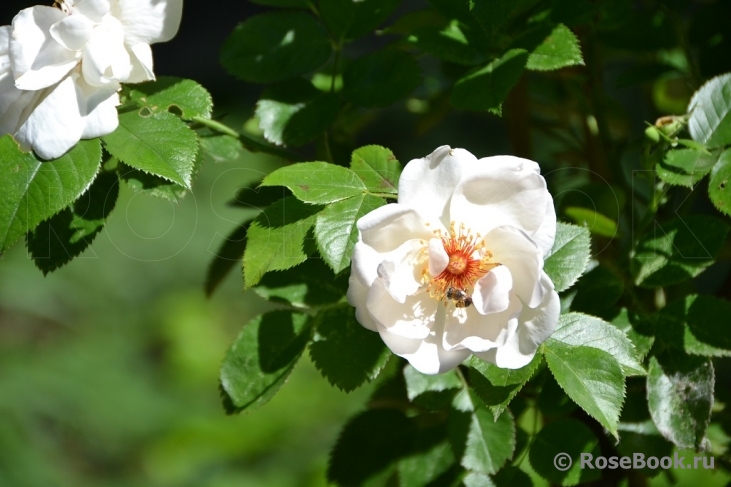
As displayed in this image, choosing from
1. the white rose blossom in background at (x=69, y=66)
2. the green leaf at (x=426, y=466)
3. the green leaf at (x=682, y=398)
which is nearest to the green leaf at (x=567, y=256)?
the green leaf at (x=682, y=398)

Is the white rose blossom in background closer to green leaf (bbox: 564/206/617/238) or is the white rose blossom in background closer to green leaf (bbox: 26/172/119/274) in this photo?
green leaf (bbox: 26/172/119/274)

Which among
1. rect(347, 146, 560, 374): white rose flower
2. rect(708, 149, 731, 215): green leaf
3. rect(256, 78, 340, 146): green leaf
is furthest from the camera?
rect(256, 78, 340, 146): green leaf

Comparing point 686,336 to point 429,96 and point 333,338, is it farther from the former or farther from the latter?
point 429,96

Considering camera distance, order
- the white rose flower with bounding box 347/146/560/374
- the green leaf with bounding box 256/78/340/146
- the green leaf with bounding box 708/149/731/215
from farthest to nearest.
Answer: the green leaf with bounding box 256/78/340/146
the green leaf with bounding box 708/149/731/215
the white rose flower with bounding box 347/146/560/374

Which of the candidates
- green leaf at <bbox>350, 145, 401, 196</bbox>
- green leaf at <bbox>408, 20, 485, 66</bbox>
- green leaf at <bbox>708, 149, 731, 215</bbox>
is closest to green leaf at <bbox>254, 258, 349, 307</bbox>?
green leaf at <bbox>350, 145, 401, 196</bbox>

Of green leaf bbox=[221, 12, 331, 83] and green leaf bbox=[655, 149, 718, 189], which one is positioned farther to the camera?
green leaf bbox=[221, 12, 331, 83]

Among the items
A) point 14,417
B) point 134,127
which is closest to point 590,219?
point 134,127
